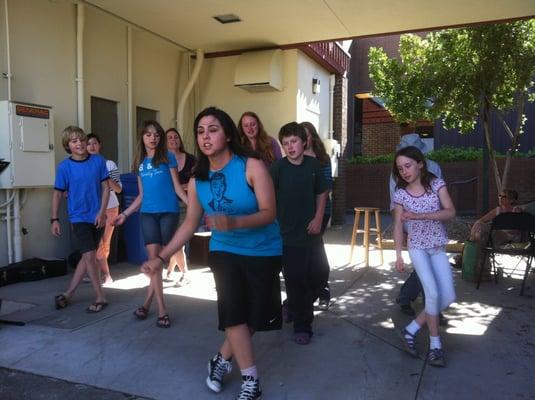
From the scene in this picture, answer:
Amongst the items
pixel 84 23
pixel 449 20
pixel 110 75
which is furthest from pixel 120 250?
pixel 449 20

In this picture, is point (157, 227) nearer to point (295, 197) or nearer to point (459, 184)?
point (295, 197)

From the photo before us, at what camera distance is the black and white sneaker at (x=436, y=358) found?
11.8ft

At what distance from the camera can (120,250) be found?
7.38 metres

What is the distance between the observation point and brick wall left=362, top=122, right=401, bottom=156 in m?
21.5

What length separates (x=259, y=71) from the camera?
8.67 meters

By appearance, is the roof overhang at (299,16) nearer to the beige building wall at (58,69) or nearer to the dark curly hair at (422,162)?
the beige building wall at (58,69)

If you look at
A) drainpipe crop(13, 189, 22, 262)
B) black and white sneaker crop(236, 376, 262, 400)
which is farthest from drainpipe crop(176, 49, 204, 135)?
black and white sneaker crop(236, 376, 262, 400)

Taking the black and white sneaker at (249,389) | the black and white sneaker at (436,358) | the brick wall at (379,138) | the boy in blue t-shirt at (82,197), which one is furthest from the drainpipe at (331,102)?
the brick wall at (379,138)

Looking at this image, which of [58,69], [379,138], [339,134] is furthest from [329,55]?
[379,138]

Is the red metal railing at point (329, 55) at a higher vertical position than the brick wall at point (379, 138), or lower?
higher

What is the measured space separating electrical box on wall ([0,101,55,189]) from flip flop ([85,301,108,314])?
2031mm

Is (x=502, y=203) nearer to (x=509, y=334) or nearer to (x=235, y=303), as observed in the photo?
(x=509, y=334)

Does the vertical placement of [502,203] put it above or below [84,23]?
below

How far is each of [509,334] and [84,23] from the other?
21.3 feet
